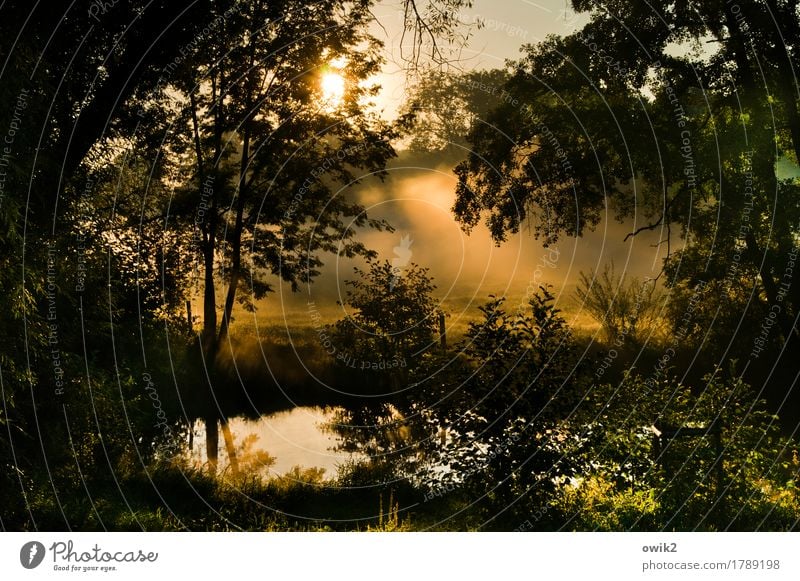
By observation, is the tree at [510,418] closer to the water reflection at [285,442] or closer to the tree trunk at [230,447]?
the water reflection at [285,442]

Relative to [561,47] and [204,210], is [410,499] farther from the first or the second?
[561,47]

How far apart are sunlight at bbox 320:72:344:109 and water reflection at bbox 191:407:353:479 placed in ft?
23.9

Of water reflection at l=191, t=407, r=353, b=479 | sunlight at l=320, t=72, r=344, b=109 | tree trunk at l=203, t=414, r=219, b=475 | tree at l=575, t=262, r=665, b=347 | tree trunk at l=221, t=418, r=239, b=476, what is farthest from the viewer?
tree at l=575, t=262, r=665, b=347


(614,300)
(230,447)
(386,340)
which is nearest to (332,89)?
(386,340)

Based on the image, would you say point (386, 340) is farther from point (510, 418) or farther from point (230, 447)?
point (510, 418)

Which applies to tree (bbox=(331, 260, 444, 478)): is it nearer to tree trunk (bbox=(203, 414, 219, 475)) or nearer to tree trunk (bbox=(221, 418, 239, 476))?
tree trunk (bbox=(221, 418, 239, 476))

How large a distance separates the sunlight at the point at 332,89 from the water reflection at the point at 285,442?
7.28 metres

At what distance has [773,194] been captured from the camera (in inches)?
501

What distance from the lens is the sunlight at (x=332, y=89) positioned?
13461mm

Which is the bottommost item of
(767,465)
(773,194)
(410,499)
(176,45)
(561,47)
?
(410,499)

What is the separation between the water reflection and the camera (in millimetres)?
12586

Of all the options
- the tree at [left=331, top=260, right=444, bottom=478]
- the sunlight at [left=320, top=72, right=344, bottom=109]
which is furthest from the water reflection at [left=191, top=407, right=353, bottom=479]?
the sunlight at [left=320, top=72, right=344, bottom=109]
